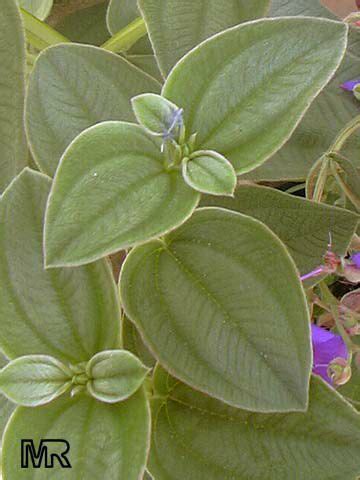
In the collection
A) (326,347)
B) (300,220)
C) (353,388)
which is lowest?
(353,388)

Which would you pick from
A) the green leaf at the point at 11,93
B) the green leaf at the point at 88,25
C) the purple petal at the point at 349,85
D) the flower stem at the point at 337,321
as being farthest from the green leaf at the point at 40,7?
the flower stem at the point at 337,321

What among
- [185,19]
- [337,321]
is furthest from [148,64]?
[337,321]

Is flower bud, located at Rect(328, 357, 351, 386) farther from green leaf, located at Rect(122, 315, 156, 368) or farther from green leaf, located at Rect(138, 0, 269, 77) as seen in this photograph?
green leaf, located at Rect(138, 0, 269, 77)

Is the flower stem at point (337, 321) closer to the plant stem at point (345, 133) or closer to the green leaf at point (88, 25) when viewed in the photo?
the plant stem at point (345, 133)

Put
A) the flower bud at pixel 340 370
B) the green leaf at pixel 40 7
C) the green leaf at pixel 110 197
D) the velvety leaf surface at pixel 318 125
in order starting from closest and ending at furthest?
1. the green leaf at pixel 110 197
2. the flower bud at pixel 340 370
3. the velvety leaf surface at pixel 318 125
4. the green leaf at pixel 40 7

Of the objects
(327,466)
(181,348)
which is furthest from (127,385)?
(327,466)

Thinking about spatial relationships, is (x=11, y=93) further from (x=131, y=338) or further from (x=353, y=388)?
(x=353, y=388)
